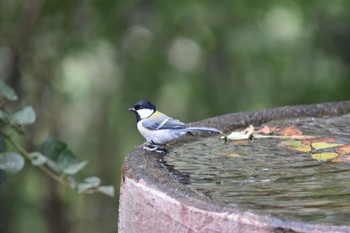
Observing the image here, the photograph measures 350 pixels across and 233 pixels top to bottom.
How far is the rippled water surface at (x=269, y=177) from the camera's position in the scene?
2141 millimetres

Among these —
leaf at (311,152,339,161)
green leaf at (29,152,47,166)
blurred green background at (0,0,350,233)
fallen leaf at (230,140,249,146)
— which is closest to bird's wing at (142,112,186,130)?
fallen leaf at (230,140,249,146)

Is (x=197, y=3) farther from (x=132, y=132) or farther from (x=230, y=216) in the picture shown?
(x=230, y=216)

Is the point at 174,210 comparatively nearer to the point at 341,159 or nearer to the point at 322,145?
the point at 341,159

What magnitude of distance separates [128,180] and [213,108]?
451 centimetres

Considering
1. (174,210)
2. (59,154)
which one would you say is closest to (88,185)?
(59,154)

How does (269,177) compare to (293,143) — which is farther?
(293,143)

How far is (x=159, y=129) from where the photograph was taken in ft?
10.4

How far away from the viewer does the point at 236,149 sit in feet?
9.51

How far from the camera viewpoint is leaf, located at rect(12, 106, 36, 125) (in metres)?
3.15

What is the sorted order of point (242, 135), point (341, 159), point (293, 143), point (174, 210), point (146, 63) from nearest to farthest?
point (174, 210) < point (341, 159) < point (293, 143) < point (242, 135) < point (146, 63)

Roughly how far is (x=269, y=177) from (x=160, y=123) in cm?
84

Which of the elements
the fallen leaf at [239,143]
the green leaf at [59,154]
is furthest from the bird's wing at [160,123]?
the green leaf at [59,154]

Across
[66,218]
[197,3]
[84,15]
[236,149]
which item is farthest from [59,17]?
[236,149]

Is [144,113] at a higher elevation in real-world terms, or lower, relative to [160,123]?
higher
